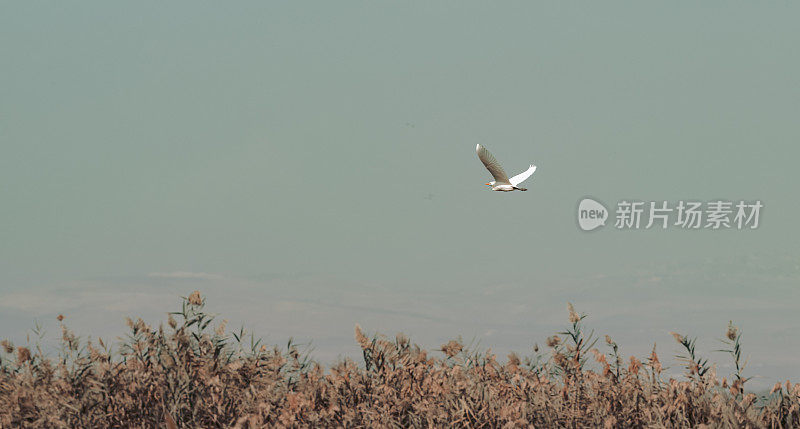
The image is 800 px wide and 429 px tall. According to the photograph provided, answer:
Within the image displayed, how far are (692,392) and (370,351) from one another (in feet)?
9.40

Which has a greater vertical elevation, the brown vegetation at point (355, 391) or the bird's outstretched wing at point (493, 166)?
the bird's outstretched wing at point (493, 166)

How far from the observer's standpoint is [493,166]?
1140cm

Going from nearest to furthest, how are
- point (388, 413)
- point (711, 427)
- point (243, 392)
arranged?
point (711, 427)
point (388, 413)
point (243, 392)

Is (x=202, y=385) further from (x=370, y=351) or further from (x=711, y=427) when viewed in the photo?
(x=711, y=427)

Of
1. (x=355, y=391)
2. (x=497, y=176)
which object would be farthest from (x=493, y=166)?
(x=355, y=391)

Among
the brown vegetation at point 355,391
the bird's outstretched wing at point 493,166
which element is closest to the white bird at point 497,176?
the bird's outstretched wing at point 493,166

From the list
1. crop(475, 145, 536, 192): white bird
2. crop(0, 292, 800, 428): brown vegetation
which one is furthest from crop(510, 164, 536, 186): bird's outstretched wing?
crop(0, 292, 800, 428): brown vegetation

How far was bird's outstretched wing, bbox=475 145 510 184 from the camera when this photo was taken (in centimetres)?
1136

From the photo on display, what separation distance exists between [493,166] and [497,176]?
0.15 m

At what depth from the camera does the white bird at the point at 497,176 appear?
37.0 feet

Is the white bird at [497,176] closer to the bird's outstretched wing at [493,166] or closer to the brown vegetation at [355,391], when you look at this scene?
the bird's outstretched wing at [493,166]

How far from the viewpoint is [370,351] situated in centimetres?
774

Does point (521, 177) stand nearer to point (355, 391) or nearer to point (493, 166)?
point (493, 166)

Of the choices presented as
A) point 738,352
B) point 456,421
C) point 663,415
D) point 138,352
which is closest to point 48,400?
point 138,352
